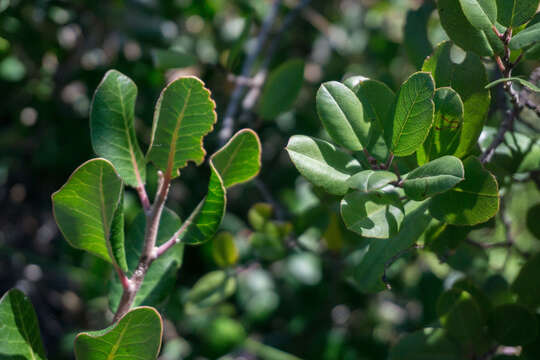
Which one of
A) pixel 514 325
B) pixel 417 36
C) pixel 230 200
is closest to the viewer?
pixel 514 325

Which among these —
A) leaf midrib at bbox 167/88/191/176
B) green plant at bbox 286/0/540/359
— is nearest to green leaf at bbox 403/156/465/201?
green plant at bbox 286/0/540/359

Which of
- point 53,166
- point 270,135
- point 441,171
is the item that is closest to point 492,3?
point 441,171

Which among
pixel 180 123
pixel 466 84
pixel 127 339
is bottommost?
pixel 127 339

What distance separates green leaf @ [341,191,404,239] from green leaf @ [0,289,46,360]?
0.44m

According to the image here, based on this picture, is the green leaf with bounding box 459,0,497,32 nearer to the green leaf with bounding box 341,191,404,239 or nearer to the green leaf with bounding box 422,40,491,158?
the green leaf with bounding box 422,40,491,158

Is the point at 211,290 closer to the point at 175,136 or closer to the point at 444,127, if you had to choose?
the point at 175,136

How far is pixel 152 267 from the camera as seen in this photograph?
0.76 m

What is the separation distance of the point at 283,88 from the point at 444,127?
1.78 feet

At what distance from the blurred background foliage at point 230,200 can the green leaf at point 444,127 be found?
413 mm

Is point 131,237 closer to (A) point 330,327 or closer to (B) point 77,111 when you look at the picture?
(A) point 330,327

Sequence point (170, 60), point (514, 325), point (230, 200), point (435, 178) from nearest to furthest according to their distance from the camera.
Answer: point (435, 178)
point (514, 325)
point (170, 60)
point (230, 200)

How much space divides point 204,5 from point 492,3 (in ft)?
3.11

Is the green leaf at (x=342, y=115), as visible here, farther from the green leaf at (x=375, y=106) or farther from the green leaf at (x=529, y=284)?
the green leaf at (x=529, y=284)

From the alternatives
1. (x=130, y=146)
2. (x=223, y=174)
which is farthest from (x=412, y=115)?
(x=130, y=146)
